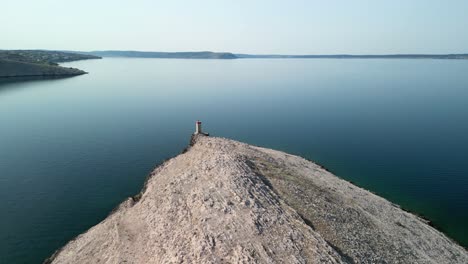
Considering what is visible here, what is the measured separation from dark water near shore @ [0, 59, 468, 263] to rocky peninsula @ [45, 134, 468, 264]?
732 cm

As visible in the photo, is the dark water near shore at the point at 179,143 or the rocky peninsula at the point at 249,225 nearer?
the rocky peninsula at the point at 249,225

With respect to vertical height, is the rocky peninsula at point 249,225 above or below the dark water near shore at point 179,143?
above

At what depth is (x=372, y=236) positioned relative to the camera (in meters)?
29.8

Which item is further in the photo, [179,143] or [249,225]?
[179,143]

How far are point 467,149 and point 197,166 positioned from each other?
5490 centimetres

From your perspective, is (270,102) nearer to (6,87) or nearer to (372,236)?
(372,236)

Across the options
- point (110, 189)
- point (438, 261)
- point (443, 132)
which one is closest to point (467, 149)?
point (443, 132)

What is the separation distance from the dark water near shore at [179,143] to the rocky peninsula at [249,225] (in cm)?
732

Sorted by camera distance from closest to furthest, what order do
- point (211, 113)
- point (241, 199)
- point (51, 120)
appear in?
point (241, 199), point (51, 120), point (211, 113)

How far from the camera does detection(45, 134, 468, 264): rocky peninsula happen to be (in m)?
23.9

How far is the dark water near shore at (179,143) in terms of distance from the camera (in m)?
40.3

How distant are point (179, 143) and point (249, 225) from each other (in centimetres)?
4290

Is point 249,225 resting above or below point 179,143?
above

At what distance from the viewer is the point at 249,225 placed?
2547cm
